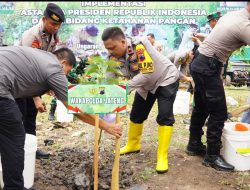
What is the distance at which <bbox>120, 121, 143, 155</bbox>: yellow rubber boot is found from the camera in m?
5.03

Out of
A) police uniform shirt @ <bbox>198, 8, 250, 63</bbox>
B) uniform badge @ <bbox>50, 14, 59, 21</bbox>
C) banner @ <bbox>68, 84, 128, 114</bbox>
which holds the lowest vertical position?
banner @ <bbox>68, 84, 128, 114</bbox>

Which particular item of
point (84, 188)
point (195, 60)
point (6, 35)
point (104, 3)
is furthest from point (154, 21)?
point (84, 188)

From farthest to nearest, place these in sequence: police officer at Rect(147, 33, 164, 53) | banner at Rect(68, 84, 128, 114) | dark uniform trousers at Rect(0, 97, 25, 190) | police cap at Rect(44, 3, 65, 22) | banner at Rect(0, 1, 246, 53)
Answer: banner at Rect(0, 1, 246, 53) < police officer at Rect(147, 33, 164, 53) < police cap at Rect(44, 3, 65, 22) < banner at Rect(68, 84, 128, 114) < dark uniform trousers at Rect(0, 97, 25, 190)

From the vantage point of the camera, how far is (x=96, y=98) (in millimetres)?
3229

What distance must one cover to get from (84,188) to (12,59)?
60.9 inches

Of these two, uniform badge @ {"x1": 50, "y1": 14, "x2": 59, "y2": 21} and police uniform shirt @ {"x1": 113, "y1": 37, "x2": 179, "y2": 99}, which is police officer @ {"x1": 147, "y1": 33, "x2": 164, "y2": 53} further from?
uniform badge @ {"x1": 50, "y1": 14, "x2": 59, "y2": 21}

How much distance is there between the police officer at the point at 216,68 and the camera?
4027mm

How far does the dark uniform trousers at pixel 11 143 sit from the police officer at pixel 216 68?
2.28m

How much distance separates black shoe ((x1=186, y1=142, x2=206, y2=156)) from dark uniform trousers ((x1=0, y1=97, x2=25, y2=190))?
256cm

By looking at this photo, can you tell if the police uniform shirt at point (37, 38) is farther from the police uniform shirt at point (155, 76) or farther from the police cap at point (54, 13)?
the police uniform shirt at point (155, 76)

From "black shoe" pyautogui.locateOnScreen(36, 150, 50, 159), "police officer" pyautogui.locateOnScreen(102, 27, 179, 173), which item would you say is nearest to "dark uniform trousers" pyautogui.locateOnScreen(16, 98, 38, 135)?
"black shoe" pyautogui.locateOnScreen(36, 150, 50, 159)

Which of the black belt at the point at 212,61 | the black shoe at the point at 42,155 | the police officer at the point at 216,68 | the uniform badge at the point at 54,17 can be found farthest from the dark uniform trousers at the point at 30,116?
the black belt at the point at 212,61

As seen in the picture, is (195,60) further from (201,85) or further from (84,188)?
(84,188)

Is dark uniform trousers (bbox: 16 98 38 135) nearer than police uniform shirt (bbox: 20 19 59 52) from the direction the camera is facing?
No
